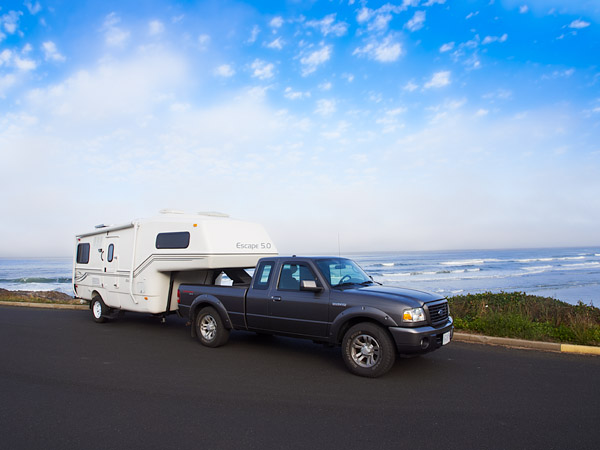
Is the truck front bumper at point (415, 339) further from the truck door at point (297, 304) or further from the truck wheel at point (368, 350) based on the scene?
the truck door at point (297, 304)

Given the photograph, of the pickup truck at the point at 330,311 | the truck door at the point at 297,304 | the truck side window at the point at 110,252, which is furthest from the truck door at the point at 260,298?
the truck side window at the point at 110,252

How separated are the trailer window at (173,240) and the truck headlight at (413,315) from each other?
4.95 metres

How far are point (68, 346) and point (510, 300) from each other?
10834 mm

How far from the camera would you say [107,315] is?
1083cm

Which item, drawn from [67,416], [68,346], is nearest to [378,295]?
[67,416]

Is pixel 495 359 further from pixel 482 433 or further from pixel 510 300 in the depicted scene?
pixel 510 300

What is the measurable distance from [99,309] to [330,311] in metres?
7.70

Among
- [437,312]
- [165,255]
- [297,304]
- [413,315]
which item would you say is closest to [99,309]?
[165,255]

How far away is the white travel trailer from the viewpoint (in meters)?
8.62

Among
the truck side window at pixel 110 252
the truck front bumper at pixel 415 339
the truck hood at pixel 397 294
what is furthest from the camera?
the truck side window at pixel 110 252

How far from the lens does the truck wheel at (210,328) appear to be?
784 centimetres

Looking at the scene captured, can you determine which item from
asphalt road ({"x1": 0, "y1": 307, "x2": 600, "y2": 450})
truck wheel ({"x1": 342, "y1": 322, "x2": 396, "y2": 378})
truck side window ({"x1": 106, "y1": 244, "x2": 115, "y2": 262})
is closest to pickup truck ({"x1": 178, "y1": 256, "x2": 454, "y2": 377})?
truck wheel ({"x1": 342, "y1": 322, "x2": 396, "y2": 378})

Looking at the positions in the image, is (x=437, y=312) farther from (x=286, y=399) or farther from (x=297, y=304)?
(x=286, y=399)

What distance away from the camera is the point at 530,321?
332 inches
